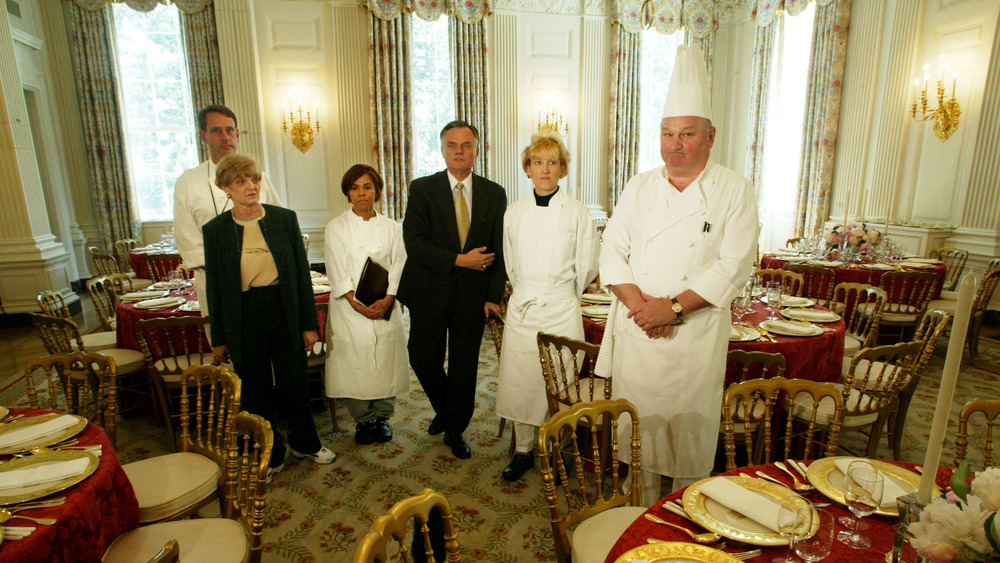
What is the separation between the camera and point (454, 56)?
7551mm

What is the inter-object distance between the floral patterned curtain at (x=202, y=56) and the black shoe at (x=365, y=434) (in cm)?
561

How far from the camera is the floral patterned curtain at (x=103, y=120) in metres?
7.04

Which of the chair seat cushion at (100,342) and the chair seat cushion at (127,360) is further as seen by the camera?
the chair seat cushion at (100,342)

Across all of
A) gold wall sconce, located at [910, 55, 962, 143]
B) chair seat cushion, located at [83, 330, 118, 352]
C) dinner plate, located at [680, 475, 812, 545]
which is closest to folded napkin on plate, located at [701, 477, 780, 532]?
dinner plate, located at [680, 475, 812, 545]

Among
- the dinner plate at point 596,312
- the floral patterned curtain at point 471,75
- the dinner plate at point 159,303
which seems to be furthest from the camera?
the floral patterned curtain at point 471,75

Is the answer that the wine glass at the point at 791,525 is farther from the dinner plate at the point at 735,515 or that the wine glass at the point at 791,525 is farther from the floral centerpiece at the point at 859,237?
the floral centerpiece at the point at 859,237

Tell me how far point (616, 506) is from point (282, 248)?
1914 mm

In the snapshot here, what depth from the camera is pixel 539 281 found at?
8.70ft

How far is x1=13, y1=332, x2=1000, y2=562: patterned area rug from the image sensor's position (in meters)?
2.33

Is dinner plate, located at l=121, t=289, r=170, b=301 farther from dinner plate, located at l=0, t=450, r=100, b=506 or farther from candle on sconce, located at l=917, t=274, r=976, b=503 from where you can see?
candle on sconce, located at l=917, t=274, r=976, b=503

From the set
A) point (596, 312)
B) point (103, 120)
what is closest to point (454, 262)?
Answer: point (596, 312)

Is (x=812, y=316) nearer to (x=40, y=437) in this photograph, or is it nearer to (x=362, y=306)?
(x=362, y=306)

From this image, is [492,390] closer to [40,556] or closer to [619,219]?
[619,219]

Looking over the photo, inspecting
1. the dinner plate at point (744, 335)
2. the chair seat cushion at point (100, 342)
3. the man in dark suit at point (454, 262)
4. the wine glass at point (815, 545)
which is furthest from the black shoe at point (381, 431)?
the wine glass at point (815, 545)
